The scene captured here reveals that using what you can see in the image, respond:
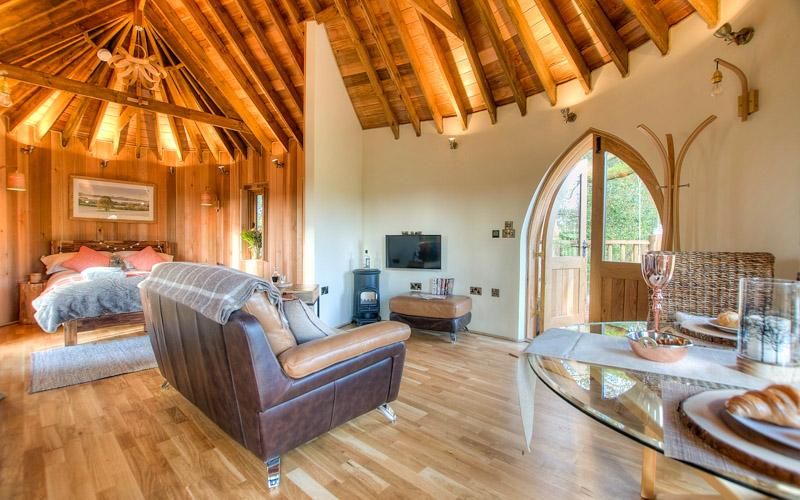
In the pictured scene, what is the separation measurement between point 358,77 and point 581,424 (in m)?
4.81

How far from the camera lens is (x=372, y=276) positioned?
5199 mm

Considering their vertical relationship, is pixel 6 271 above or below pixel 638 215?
below

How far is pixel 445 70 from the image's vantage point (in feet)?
14.4

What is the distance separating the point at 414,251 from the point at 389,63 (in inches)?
96.9

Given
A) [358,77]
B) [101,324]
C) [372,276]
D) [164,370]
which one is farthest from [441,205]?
[101,324]

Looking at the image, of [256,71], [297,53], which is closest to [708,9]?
[297,53]

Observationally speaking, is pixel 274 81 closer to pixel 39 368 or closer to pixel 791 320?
pixel 39 368

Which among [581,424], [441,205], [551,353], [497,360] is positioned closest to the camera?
[551,353]

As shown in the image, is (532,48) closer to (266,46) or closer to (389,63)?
(389,63)

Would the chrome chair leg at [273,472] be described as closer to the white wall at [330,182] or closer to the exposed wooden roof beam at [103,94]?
the white wall at [330,182]

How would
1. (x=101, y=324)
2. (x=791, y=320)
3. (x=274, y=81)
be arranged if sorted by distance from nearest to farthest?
(x=791, y=320) → (x=101, y=324) → (x=274, y=81)

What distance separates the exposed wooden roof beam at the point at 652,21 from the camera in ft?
9.27

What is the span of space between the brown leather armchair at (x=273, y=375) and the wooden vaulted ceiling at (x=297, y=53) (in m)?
3.10

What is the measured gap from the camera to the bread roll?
70cm
